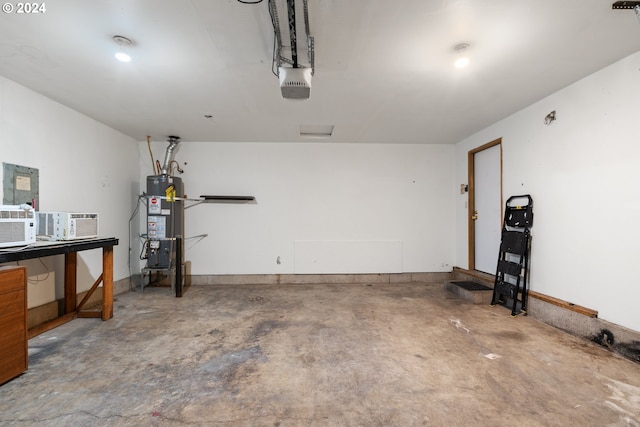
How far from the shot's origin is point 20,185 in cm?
288

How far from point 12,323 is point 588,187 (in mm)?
5130

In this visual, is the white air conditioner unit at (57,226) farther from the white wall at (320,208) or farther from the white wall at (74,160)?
the white wall at (320,208)

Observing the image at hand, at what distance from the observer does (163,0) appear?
174 centimetres

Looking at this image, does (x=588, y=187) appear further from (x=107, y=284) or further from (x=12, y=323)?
(x=107, y=284)

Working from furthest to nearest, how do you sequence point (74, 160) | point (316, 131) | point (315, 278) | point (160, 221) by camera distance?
1. point (315, 278)
2. point (316, 131)
3. point (160, 221)
4. point (74, 160)

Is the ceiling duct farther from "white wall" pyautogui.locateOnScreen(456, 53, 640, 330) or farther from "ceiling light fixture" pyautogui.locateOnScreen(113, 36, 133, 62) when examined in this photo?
"white wall" pyautogui.locateOnScreen(456, 53, 640, 330)

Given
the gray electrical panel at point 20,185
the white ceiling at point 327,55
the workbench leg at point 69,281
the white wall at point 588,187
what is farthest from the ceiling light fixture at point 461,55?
the workbench leg at point 69,281

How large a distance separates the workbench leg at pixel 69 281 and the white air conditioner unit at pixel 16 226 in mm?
1107

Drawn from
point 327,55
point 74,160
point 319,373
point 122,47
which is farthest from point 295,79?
point 74,160

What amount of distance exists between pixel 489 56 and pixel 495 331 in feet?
8.86

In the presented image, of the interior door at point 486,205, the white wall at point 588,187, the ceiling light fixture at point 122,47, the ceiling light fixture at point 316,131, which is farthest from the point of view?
the ceiling light fixture at point 316,131

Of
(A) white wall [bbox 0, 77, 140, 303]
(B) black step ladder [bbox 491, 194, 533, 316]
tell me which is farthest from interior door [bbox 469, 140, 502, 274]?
(A) white wall [bbox 0, 77, 140, 303]

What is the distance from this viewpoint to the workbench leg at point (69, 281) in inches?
129

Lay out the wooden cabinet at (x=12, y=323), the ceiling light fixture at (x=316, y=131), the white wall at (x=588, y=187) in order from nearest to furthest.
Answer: the wooden cabinet at (x=12, y=323) < the white wall at (x=588, y=187) < the ceiling light fixture at (x=316, y=131)
